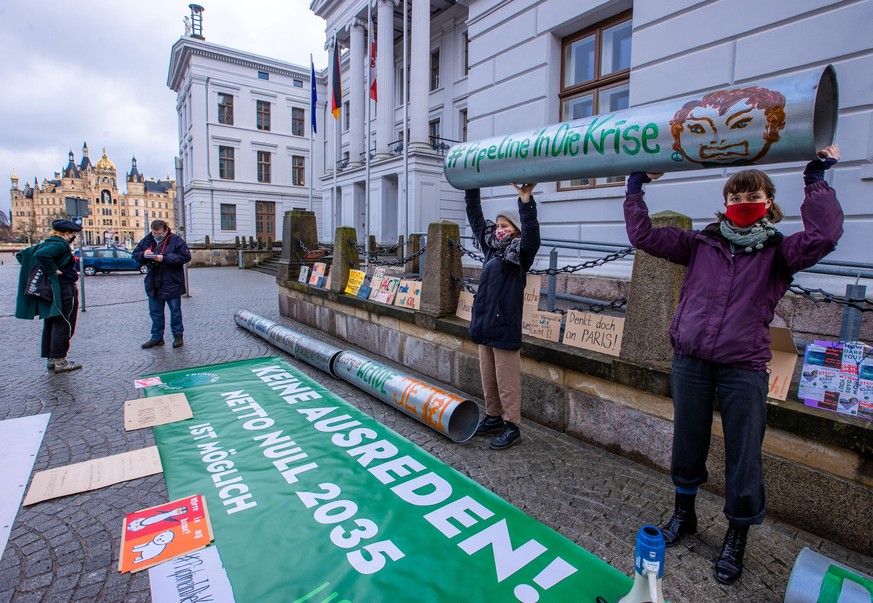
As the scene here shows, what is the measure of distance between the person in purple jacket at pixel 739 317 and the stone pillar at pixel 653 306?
40.7 inches

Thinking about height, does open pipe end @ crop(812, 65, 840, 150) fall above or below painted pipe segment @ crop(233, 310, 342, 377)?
above

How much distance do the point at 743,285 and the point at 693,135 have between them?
0.81m

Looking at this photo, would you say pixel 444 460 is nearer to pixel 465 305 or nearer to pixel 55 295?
pixel 465 305

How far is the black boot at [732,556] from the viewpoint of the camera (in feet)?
8.18

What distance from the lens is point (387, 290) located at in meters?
7.18

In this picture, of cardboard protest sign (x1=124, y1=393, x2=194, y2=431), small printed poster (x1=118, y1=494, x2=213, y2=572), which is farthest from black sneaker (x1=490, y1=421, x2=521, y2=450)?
cardboard protest sign (x1=124, y1=393, x2=194, y2=431)

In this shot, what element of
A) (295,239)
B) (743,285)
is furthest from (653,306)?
(295,239)

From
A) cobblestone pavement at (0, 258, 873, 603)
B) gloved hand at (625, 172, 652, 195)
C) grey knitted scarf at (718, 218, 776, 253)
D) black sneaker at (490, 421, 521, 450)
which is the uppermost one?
gloved hand at (625, 172, 652, 195)

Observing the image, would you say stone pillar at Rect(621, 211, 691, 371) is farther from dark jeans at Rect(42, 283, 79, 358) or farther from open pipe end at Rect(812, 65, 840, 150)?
dark jeans at Rect(42, 283, 79, 358)

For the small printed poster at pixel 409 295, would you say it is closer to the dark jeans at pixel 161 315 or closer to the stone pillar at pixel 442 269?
the stone pillar at pixel 442 269

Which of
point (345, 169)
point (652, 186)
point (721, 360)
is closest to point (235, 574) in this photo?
point (721, 360)

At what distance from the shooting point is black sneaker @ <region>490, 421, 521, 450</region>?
13.3 ft

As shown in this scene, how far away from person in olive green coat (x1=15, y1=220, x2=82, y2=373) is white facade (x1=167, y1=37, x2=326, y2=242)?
108ft

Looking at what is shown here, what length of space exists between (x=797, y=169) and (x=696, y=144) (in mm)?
4820
